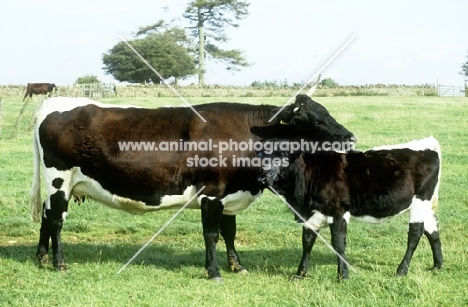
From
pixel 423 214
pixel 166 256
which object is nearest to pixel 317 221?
pixel 423 214

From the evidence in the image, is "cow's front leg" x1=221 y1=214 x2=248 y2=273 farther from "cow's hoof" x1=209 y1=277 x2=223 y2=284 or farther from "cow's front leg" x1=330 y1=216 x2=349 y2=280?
"cow's front leg" x1=330 y1=216 x2=349 y2=280

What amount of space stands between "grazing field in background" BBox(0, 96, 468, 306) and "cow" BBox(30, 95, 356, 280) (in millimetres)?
Result: 542

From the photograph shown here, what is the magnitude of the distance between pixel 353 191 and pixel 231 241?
1.73 metres

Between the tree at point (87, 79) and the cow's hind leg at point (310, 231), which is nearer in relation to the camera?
the cow's hind leg at point (310, 231)

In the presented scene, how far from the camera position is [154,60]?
6638 centimetres

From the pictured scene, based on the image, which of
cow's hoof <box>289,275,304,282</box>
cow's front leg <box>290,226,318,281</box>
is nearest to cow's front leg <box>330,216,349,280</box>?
cow's front leg <box>290,226,318,281</box>

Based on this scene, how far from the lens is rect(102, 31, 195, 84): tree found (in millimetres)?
65938

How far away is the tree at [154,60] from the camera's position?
65938 millimetres

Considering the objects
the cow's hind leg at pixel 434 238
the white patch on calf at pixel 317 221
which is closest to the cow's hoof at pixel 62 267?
the white patch on calf at pixel 317 221

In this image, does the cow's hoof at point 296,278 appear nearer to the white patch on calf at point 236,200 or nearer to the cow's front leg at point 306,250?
the cow's front leg at point 306,250

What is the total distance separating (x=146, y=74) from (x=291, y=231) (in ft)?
191

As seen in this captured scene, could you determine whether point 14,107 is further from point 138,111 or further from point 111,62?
point 111,62

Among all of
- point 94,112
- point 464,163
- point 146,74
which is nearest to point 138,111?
point 94,112

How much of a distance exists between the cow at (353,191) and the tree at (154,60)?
58756mm
